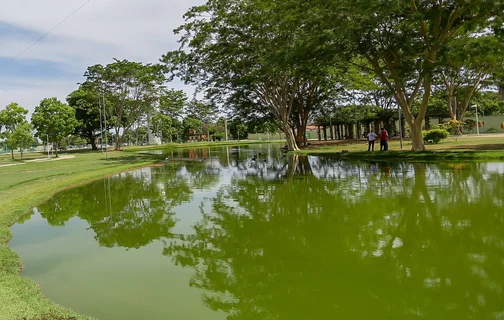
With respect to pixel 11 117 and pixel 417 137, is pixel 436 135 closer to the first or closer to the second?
pixel 417 137

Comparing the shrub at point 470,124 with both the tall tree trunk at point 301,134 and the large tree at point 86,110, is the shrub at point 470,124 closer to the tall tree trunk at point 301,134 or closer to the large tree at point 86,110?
the tall tree trunk at point 301,134

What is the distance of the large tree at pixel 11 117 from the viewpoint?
36406 mm

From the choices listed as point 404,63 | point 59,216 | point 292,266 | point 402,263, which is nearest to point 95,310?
point 292,266

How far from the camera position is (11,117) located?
3675 centimetres

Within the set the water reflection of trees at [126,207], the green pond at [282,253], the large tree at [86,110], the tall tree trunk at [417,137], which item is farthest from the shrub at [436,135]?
the large tree at [86,110]

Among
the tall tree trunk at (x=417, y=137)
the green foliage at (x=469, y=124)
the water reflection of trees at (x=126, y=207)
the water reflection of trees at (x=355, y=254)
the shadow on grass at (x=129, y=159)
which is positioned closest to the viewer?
the water reflection of trees at (x=355, y=254)

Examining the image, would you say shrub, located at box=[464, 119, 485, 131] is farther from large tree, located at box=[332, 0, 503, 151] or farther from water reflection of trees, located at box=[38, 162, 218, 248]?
water reflection of trees, located at box=[38, 162, 218, 248]

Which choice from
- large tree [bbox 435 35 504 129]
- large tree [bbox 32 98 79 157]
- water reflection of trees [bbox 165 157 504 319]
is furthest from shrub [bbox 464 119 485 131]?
large tree [bbox 32 98 79 157]

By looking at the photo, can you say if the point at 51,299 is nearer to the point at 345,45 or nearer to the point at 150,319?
the point at 150,319

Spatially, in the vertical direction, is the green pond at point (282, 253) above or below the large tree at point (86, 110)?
below

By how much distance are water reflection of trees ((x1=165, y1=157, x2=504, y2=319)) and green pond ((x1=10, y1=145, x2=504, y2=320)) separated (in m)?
0.02

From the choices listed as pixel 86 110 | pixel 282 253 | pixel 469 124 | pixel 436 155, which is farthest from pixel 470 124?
pixel 86 110

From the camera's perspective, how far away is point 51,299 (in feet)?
15.6

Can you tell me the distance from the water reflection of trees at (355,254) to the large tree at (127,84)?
1465 inches
